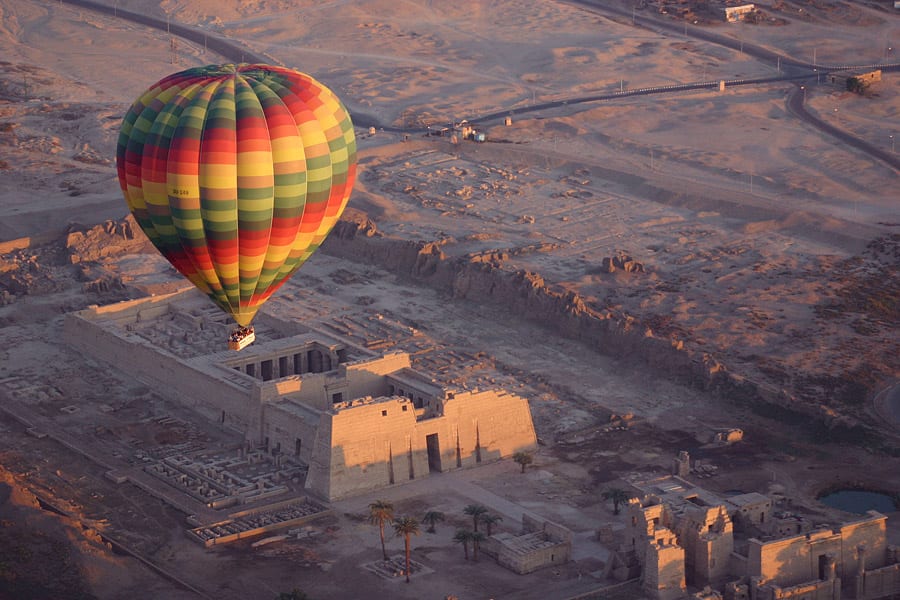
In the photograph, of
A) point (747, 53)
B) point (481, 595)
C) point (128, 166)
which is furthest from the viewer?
point (747, 53)

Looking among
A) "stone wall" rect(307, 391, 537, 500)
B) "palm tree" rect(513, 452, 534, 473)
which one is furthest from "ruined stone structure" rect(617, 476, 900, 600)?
"stone wall" rect(307, 391, 537, 500)

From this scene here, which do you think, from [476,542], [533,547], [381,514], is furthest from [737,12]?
[381,514]

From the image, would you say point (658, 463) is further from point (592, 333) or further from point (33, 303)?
point (33, 303)

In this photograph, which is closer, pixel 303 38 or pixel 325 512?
pixel 325 512

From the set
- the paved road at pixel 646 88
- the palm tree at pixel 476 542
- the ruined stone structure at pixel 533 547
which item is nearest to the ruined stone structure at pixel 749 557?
the ruined stone structure at pixel 533 547

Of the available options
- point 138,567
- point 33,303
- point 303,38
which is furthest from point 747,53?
point 138,567

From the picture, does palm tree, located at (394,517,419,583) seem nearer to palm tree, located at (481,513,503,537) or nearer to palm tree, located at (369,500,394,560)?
palm tree, located at (369,500,394,560)

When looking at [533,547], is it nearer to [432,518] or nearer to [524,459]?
[432,518]
